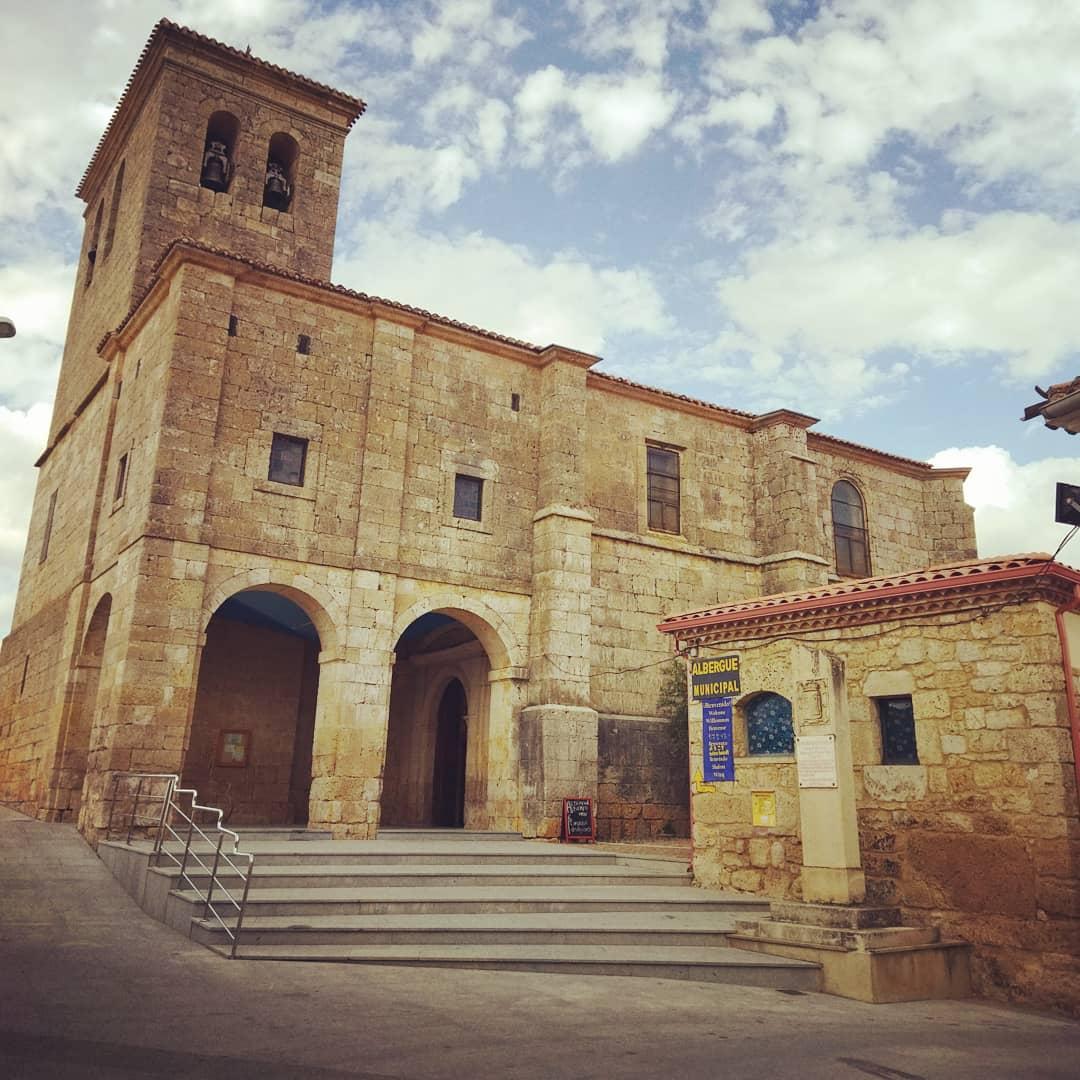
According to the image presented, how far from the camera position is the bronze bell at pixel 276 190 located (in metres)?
19.6

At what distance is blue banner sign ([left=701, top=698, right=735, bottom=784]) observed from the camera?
1091 cm

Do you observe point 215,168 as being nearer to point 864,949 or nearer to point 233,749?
point 233,749

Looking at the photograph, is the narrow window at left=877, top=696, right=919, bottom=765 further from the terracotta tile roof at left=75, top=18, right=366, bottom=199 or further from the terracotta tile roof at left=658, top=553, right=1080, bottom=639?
the terracotta tile roof at left=75, top=18, right=366, bottom=199

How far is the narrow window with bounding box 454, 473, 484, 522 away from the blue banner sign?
652 cm

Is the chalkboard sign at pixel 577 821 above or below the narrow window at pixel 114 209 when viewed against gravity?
below

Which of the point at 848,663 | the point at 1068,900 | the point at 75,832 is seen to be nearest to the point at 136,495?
the point at 75,832

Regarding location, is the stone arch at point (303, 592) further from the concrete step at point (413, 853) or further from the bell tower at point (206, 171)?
the bell tower at point (206, 171)

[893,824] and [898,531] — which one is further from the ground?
[898,531]

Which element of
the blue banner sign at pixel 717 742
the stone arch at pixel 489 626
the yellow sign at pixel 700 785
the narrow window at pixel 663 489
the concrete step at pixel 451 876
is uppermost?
the narrow window at pixel 663 489

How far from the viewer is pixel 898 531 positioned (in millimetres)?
21375

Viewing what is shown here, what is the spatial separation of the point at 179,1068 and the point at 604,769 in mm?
11858

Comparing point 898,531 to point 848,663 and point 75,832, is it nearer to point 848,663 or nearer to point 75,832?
point 848,663

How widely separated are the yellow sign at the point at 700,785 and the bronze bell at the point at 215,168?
48.9 ft

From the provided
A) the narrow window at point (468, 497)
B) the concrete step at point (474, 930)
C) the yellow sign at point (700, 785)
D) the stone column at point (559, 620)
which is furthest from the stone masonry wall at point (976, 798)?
the narrow window at point (468, 497)
